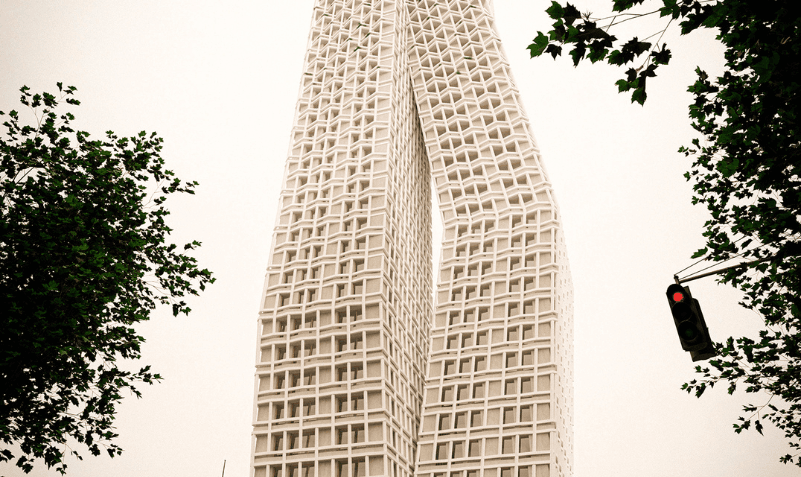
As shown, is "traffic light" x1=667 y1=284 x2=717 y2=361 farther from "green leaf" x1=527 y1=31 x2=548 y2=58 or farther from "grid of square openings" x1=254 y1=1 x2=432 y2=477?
"grid of square openings" x1=254 y1=1 x2=432 y2=477

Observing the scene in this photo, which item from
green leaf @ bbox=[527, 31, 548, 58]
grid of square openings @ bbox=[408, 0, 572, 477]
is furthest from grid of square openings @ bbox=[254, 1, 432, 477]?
green leaf @ bbox=[527, 31, 548, 58]

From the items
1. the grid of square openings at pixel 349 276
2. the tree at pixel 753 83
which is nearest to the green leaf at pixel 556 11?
the tree at pixel 753 83

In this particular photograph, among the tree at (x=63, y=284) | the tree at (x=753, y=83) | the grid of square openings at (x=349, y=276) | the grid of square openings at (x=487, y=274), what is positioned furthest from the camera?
the grid of square openings at (x=487, y=274)

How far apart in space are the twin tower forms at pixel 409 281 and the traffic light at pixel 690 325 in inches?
1079

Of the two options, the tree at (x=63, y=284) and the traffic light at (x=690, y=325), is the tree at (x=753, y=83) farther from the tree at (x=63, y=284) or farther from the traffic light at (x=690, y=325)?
the tree at (x=63, y=284)

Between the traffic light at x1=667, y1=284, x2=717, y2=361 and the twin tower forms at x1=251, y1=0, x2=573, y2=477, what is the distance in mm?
27414

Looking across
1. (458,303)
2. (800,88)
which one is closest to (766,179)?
(800,88)

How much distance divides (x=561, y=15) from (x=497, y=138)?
3965 cm

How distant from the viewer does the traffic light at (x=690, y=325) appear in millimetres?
8305

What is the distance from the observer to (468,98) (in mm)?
49062

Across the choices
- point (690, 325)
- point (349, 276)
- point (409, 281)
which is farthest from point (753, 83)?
point (409, 281)

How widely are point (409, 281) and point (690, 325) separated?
36628mm

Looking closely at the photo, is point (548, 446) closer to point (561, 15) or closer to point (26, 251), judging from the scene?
point (26, 251)

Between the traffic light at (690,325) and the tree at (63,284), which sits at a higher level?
the tree at (63,284)
